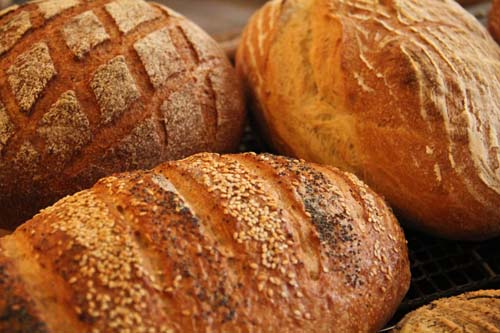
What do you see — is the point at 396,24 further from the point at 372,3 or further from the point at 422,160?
the point at 422,160

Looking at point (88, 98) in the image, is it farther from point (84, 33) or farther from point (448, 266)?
point (448, 266)

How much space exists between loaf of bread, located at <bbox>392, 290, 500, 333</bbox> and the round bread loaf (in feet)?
0.26

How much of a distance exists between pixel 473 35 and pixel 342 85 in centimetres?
52

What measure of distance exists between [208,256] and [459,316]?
0.64 meters

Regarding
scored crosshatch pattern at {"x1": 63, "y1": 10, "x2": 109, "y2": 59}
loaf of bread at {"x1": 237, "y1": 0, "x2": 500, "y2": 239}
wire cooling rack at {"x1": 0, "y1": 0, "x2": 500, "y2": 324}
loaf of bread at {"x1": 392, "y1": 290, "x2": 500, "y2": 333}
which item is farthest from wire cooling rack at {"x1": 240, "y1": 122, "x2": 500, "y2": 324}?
scored crosshatch pattern at {"x1": 63, "y1": 10, "x2": 109, "y2": 59}

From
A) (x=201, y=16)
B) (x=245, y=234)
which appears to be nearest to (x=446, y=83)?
(x=245, y=234)

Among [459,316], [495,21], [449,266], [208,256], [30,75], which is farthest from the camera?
[495,21]

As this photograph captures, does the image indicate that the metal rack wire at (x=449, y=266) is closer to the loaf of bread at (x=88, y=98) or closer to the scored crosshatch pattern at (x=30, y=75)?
the loaf of bread at (x=88, y=98)

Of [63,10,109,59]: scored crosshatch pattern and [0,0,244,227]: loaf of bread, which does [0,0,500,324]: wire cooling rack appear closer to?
[0,0,244,227]: loaf of bread

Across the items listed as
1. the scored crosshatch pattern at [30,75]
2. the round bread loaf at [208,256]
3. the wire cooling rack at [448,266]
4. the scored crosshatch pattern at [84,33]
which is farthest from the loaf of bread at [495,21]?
the scored crosshatch pattern at [30,75]

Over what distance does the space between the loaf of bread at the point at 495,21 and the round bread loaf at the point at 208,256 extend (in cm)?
114

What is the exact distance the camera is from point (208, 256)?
1204 mm

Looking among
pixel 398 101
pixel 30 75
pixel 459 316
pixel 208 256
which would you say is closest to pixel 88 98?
pixel 30 75

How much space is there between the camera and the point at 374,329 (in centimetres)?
138
